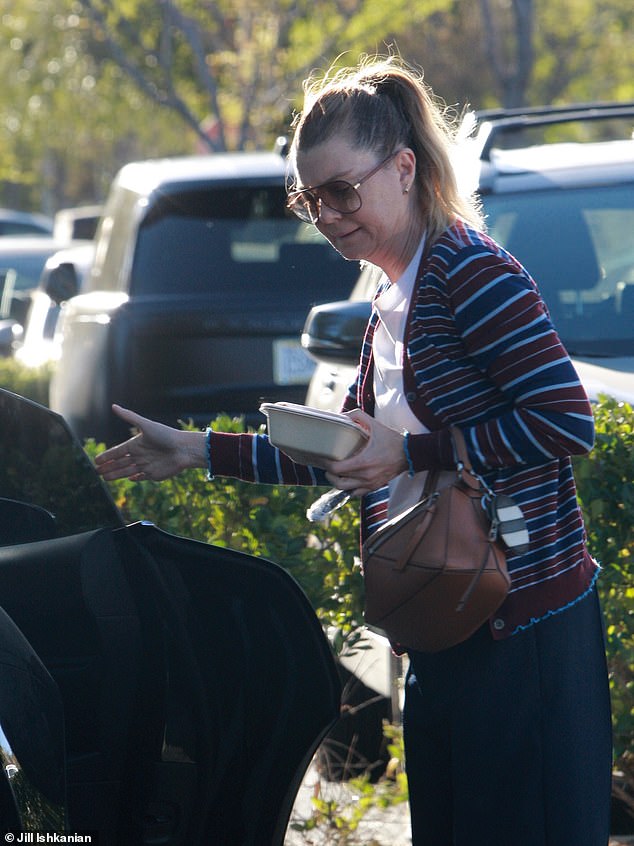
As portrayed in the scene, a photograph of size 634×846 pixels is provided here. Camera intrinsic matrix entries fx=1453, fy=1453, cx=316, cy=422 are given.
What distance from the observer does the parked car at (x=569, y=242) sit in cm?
457

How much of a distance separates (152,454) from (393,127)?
0.72 meters

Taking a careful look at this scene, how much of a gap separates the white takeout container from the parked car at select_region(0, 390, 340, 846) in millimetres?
281

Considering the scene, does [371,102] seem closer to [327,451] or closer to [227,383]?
[327,451]

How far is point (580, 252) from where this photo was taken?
193 inches

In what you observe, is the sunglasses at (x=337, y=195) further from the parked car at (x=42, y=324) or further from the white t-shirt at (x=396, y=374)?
the parked car at (x=42, y=324)

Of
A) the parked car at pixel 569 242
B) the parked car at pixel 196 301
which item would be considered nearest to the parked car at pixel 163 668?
the parked car at pixel 569 242

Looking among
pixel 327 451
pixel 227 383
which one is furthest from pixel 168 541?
pixel 227 383

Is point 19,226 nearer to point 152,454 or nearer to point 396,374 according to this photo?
point 152,454

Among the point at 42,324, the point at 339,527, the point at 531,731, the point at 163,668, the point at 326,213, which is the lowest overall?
the point at 531,731

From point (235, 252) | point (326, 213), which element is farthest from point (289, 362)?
point (326, 213)

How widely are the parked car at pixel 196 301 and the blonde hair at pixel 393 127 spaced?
3988 mm

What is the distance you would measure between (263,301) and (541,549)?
4.44m

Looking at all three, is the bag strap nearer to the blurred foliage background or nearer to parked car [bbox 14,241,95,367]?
parked car [bbox 14,241,95,367]

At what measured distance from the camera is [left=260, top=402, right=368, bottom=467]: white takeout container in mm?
2150
